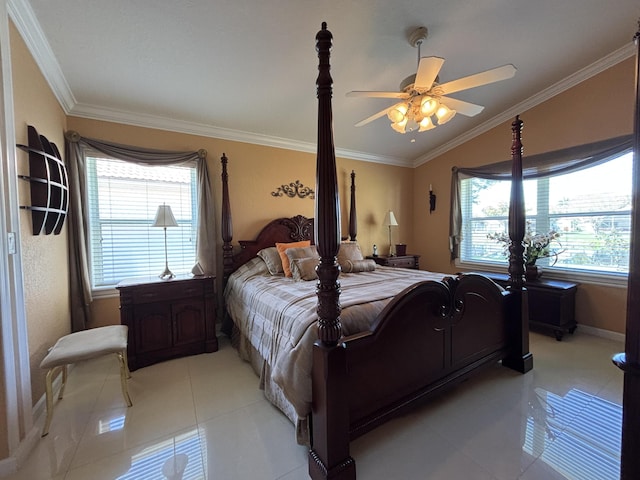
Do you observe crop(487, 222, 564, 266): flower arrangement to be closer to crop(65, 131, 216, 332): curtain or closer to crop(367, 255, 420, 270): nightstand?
crop(367, 255, 420, 270): nightstand

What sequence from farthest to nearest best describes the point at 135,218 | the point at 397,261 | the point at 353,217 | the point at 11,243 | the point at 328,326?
the point at 397,261, the point at 353,217, the point at 135,218, the point at 11,243, the point at 328,326

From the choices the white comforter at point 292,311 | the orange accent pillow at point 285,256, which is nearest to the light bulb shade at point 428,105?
the white comforter at point 292,311

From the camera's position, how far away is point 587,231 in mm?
3262

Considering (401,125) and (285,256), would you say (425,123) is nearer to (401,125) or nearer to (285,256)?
(401,125)

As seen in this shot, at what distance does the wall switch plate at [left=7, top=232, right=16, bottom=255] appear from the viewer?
4.91 feet

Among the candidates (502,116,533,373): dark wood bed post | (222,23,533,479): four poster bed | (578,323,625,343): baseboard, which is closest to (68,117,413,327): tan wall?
(222,23,533,479): four poster bed

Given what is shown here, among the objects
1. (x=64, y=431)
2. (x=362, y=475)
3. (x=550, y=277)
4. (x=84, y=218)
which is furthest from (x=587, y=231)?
(x=84, y=218)

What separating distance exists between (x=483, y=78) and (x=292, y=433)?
276cm

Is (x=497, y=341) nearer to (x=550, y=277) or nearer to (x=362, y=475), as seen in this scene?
(x=362, y=475)

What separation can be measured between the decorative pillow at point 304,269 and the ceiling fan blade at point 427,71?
5.96 feet

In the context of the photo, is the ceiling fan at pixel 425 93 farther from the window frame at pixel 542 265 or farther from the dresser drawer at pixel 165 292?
the dresser drawer at pixel 165 292

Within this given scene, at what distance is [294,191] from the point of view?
3.95 metres

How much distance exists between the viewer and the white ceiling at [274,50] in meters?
1.93

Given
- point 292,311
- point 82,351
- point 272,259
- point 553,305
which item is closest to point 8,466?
point 82,351
